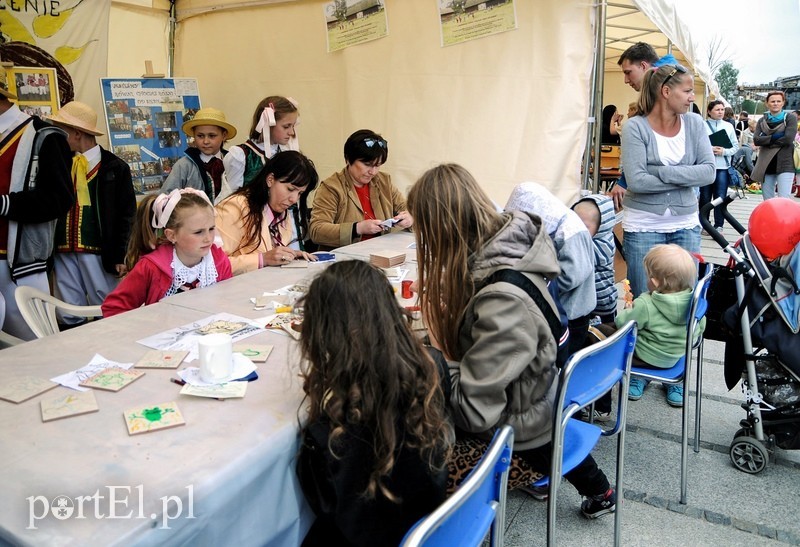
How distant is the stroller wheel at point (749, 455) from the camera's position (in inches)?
94.3

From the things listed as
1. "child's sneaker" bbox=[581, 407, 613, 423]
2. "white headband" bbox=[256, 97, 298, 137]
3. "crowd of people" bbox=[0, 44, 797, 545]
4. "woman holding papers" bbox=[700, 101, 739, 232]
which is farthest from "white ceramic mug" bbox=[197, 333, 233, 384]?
"woman holding papers" bbox=[700, 101, 739, 232]

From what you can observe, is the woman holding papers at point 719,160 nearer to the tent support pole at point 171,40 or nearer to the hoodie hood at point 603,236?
the hoodie hood at point 603,236

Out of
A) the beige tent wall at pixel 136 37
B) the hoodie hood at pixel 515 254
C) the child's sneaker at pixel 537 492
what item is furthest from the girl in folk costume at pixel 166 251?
the beige tent wall at pixel 136 37

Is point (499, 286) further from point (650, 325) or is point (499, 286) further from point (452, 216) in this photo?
point (650, 325)

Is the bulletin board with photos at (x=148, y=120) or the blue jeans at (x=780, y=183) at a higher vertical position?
the bulletin board with photos at (x=148, y=120)

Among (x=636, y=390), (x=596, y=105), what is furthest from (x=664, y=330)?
(x=596, y=105)

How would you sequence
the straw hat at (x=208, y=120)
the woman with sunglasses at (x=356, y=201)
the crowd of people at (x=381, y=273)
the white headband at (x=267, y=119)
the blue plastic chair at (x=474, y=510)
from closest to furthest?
the blue plastic chair at (x=474, y=510) → the crowd of people at (x=381, y=273) → the woman with sunglasses at (x=356, y=201) → the white headband at (x=267, y=119) → the straw hat at (x=208, y=120)

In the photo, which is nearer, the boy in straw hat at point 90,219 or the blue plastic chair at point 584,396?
the blue plastic chair at point 584,396

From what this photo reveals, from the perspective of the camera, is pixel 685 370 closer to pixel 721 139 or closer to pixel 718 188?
pixel 721 139

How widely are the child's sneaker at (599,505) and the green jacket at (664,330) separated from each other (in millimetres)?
611

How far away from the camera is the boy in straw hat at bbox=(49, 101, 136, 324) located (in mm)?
3176

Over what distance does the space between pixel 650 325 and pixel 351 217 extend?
72.1 inches

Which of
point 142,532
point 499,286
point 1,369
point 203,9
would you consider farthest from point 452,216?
point 203,9

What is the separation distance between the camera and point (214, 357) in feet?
4.70
